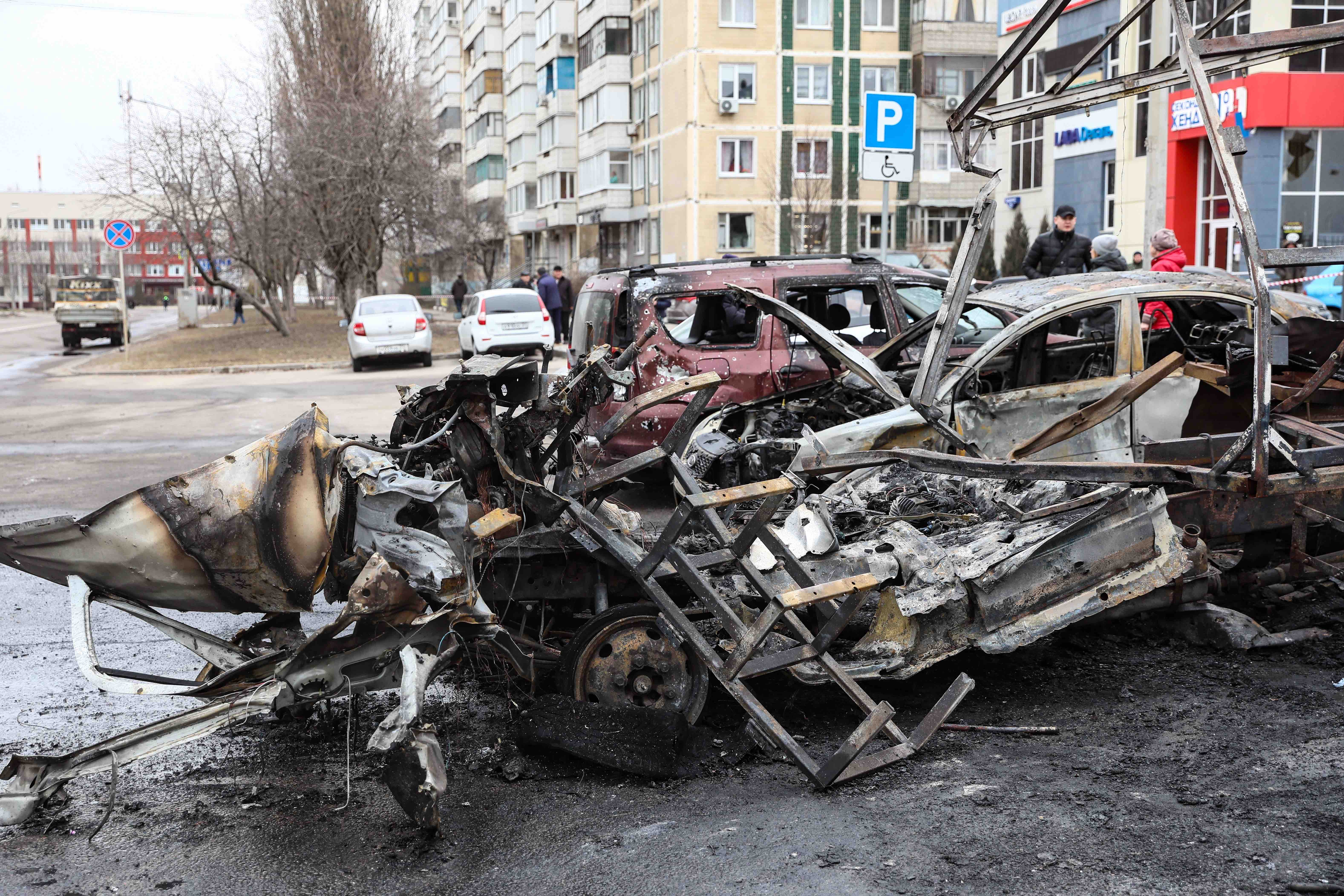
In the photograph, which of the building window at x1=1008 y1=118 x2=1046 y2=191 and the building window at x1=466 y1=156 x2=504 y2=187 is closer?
the building window at x1=1008 y1=118 x2=1046 y2=191

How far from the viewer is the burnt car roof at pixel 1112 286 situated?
6.98m

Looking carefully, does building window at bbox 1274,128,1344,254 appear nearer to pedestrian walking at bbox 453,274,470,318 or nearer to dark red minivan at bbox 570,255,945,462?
dark red minivan at bbox 570,255,945,462

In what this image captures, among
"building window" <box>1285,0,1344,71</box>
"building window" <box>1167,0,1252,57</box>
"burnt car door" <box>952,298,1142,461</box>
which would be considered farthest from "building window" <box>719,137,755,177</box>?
"burnt car door" <box>952,298,1142,461</box>

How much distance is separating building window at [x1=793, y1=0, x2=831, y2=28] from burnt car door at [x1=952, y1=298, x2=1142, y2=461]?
45.4 m

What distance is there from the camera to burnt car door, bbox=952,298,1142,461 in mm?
6527

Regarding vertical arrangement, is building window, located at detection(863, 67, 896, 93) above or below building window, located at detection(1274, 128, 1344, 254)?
above

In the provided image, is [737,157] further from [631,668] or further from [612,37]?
[631,668]

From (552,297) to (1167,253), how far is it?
18277 millimetres

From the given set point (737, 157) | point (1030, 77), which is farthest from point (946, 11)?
point (1030, 77)

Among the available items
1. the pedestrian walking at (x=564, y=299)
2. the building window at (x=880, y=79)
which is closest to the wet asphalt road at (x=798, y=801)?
the pedestrian walking at (x=564, y=299)

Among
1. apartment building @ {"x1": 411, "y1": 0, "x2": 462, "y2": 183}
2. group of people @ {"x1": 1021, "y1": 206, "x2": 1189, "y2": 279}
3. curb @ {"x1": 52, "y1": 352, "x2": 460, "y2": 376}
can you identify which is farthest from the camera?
apartment building @ {"x1": 411, "y1": 0, "x2": 462, "y2": 183}

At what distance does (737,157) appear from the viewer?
49.4 meters

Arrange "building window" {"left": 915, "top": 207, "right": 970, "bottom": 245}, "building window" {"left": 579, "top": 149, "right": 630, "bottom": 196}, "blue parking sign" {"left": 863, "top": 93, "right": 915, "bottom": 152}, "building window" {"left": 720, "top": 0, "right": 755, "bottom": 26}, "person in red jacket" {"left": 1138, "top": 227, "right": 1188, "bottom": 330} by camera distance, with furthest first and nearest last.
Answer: "building window" {"left": 579, "top": 149, "right": 630, "bottom": 196}, "building window" {"left": 915, "top": 207, "right": 970, "bottom": 245}, "building window" {"left": 720, "top": 0, "right": 755, "bottom": 26}, "blue parking sign" {"left": 863, "top": 93, "right": 915, "bottom": 152}, "person in red jacket" {"left": 1138, "top": 227, "right": 1188, "bottom": 330}

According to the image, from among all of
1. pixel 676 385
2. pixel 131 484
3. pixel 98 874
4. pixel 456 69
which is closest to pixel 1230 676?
pixel 676 385
